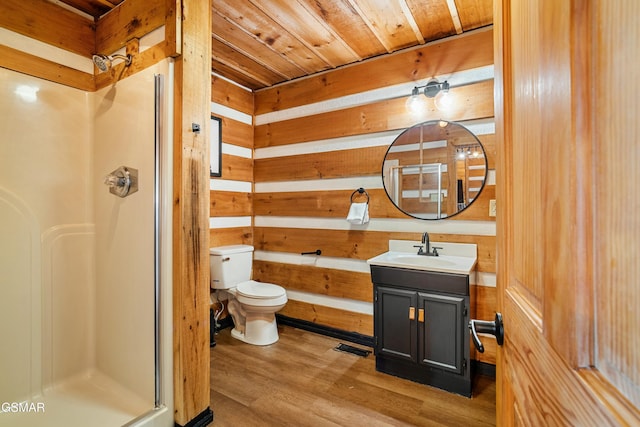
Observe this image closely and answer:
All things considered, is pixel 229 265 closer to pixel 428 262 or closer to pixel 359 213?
pixel 359 213

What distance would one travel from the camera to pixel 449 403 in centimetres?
183

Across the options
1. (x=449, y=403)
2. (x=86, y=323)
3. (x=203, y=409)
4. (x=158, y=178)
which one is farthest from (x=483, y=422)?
(x=86, y=323)

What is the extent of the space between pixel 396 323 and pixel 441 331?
30cm

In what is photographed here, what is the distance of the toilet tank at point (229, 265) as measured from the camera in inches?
104

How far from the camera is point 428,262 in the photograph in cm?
216

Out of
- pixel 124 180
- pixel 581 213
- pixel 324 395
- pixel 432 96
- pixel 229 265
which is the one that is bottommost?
pixel 324 395

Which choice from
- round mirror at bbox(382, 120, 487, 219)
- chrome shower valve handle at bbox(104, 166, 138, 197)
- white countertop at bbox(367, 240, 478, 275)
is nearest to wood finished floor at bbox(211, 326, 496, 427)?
white countertop at bbox(367, 240, 478, 275)

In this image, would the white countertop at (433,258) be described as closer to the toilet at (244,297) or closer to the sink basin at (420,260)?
the sink basin at (420,260)

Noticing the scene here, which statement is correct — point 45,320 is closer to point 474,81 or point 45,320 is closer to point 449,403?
point 449,403

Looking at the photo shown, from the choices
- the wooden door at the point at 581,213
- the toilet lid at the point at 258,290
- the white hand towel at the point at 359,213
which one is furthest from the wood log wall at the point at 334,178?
the wooden door at the point at 581,213

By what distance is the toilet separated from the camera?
2.49 metres

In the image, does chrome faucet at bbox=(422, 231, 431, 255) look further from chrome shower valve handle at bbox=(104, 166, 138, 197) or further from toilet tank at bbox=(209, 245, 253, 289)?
chrome shower valve handle at bbox=(104, 166, 138, 197)

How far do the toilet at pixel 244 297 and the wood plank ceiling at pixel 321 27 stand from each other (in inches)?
72.1

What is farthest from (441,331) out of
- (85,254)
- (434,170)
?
(85,254)
